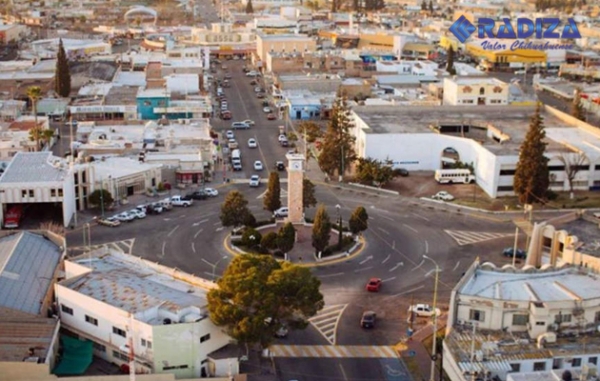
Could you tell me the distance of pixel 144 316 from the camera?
32500 mm

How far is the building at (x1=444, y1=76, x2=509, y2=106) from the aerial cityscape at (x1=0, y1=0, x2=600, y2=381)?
0.20 meters

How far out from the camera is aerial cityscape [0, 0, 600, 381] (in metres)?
32.8

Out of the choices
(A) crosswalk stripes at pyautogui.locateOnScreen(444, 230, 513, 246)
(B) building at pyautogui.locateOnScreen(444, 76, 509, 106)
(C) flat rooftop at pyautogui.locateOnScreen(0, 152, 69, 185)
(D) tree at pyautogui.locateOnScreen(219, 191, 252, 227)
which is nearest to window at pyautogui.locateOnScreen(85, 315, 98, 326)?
(D) tree at pyautogui.locateOnScreen(219, 191, 252, 227)

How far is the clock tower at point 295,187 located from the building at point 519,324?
52.5 feet

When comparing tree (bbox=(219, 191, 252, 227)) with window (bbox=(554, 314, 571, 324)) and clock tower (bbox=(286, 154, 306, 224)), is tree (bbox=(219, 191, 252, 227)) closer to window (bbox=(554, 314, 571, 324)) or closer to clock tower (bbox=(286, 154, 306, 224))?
clock tower (bbox=(286, 154, 306, 224))

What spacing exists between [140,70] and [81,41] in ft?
103

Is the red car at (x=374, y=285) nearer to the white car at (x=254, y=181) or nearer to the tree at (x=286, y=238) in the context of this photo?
the tree at (x=286, y=238)

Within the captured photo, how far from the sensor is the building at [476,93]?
279ft

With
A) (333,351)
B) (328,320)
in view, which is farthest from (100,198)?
(333,351)

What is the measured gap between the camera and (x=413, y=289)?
140ft

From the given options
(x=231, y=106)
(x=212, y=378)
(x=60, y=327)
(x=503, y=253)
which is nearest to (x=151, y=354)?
(x=212, y=378)

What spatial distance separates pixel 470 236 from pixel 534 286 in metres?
15.6

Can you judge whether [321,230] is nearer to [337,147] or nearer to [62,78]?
[337,147]

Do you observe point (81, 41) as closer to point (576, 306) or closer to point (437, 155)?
point (437, 155)
